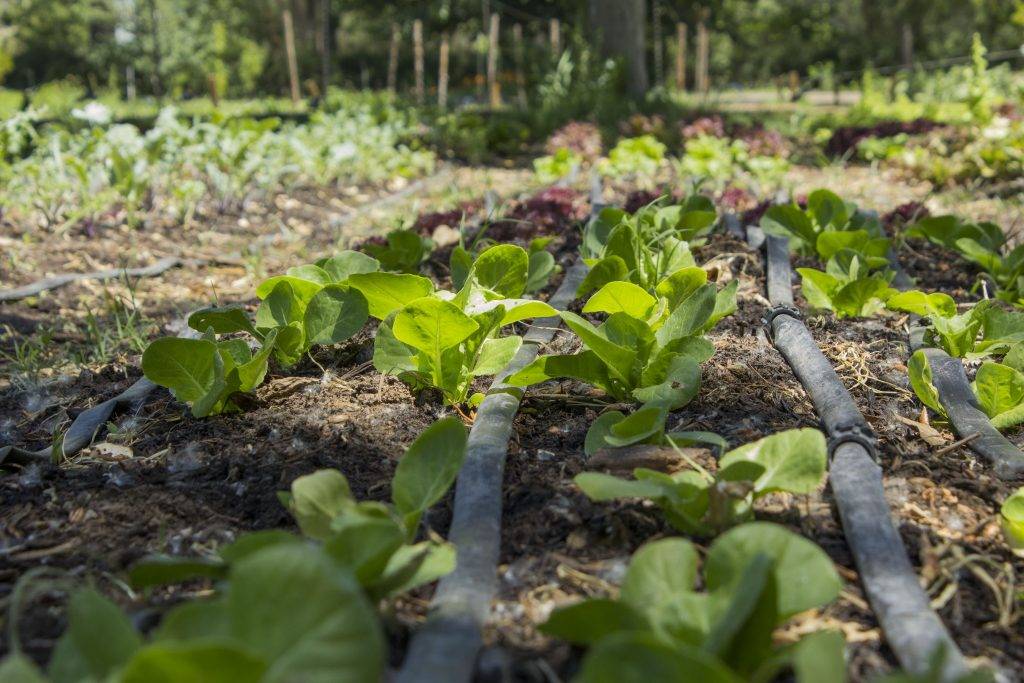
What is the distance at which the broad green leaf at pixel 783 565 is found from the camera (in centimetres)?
107

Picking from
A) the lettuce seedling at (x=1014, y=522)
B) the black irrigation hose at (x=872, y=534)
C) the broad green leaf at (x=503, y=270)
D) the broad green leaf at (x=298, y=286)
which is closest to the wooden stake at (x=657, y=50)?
the broad green leaf at (x=503, y=270)

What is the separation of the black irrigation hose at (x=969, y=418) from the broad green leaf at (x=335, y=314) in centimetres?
133

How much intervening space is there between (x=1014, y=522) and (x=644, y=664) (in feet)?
2.97

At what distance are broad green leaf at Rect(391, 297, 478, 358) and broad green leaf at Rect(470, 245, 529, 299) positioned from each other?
251 millimetres

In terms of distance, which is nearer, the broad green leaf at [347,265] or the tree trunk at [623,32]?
the broad green leaf at [347,265]

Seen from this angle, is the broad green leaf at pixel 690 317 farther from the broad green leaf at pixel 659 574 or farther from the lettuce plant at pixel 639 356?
the broad green leaf at pixel 659 574

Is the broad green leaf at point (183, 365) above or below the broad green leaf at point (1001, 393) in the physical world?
above

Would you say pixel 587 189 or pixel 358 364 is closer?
pixel 358 364

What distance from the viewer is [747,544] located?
1.11 m

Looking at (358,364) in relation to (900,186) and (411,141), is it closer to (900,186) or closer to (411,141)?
(900,186)

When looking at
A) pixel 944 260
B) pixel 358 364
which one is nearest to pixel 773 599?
pixel 358 364

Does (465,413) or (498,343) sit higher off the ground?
(498,343)

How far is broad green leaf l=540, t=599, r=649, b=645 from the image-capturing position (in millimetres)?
1047

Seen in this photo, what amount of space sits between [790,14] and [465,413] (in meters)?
27.2
